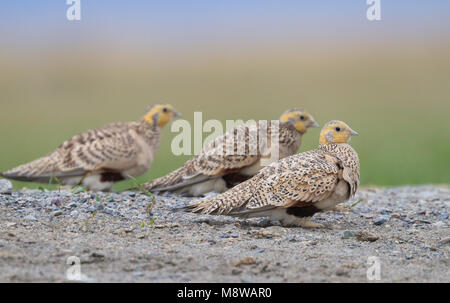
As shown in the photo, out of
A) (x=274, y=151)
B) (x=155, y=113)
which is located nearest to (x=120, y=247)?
(x=274, y=151)

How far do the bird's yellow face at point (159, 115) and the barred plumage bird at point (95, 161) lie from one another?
0.41 m

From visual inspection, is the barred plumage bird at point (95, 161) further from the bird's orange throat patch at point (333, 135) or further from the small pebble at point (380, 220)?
the small pebble at point (380, 220)

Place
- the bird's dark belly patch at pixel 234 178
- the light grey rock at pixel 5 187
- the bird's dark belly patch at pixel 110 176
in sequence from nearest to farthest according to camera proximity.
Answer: the light grey rock at pixel 5 187 < the bird's dark belly patch at pixel 234 178 < the bird's dark belly patch at pixel 110 176

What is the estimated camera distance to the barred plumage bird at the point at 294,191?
270 inches

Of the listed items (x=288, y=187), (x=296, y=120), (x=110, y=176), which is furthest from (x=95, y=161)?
(x=288, y=187)

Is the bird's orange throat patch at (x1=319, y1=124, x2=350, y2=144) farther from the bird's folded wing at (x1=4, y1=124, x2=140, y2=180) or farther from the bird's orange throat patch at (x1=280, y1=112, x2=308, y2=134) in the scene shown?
the bird's folded wing at (x1=4, y1=124, x2=140, y2=180)

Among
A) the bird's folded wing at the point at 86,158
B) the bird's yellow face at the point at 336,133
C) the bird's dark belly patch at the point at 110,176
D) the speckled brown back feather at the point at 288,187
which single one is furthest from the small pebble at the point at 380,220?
the bird's dark belly patch at the point at 110,176

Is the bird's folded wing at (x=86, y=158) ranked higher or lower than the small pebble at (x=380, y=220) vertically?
higher

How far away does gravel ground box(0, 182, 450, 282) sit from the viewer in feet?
18.2

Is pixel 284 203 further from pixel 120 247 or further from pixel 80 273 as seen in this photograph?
pixel 80 273

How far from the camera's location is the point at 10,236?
6188mm

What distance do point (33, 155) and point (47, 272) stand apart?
17.6 m

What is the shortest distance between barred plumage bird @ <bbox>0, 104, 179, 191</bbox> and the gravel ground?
1548 mm

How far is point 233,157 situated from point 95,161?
225 cm
